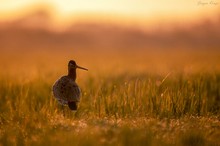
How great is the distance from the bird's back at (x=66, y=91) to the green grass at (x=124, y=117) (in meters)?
0.31

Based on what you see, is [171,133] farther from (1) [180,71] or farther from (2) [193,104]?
(1) [180,71]

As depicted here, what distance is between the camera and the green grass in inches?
222

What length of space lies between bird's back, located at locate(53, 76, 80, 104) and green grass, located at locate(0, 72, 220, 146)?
0.31 meters

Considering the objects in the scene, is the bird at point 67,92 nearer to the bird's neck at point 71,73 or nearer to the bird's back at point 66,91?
the bird's back at point 66,91

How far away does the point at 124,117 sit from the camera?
6.70 meters

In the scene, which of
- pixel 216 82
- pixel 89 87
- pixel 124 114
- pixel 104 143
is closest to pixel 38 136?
pixel 104 143

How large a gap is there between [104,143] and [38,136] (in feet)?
3.11

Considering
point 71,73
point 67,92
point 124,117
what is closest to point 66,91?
point 67,92

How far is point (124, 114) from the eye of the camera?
6.86m

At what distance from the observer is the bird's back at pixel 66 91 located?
6.33m

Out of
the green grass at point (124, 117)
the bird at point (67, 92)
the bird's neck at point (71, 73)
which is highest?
the bird's neck at point (71, 73)

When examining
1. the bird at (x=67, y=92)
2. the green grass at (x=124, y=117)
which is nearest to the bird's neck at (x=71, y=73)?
the bird at (x=67, y=92)

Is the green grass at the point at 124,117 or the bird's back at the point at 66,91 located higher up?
the bird's back at the point at 66,91

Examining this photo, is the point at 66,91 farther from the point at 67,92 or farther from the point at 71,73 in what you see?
the point at 71,73
